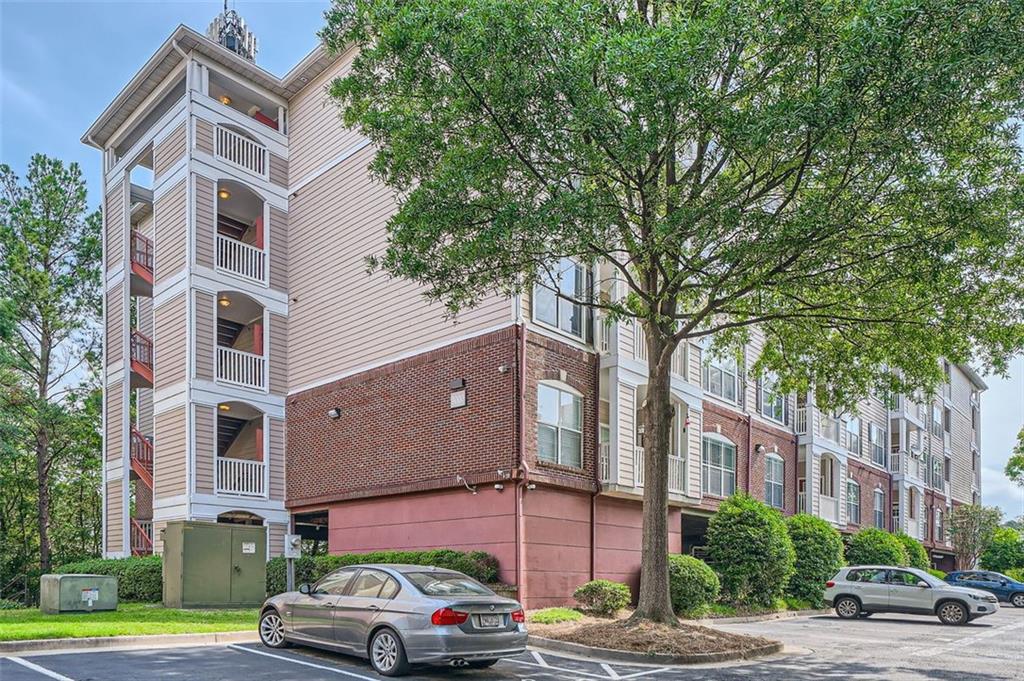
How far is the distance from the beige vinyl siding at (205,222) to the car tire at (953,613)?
2101 centimetres

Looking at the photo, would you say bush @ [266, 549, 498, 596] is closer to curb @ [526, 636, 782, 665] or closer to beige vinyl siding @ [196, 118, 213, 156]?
curb @ [526, 636, 782, 665]

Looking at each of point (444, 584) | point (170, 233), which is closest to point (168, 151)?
point (170, 233)

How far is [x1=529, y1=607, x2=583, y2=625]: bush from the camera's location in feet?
55.1

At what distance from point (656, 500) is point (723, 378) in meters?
12.9

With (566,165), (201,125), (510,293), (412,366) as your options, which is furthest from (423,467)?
(201,125)

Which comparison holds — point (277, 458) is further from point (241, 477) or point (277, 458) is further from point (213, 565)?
point (213, 565)

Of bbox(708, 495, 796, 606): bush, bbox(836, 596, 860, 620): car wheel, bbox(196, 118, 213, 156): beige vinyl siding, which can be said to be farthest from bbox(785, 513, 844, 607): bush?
bbox(196, 118, 213, 156): beige vinyl siding

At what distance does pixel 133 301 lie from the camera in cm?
3231

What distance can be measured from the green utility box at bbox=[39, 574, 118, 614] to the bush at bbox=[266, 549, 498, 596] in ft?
13.5

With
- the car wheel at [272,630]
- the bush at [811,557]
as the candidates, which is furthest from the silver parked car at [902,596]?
the car wheel at [272,630]

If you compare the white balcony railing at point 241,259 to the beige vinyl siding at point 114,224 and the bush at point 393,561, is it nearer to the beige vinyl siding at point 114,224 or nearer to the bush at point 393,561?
the beige vinyl siding at point 114,224

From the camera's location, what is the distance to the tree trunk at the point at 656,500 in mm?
15250

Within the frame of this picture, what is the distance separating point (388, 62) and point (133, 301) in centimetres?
2144

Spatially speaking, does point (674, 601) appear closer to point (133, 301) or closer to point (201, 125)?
point (201, 125)
